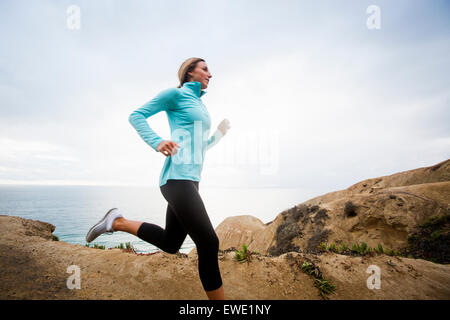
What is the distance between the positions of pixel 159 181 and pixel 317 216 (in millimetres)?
10650

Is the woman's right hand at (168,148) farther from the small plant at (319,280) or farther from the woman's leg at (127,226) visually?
the small plant at (319,280)

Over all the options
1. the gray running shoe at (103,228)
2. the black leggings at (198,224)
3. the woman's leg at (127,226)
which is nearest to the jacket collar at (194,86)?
the black leggings at (198,224)

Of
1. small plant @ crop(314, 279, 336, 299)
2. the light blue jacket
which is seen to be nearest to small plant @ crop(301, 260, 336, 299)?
small plant @ crop(314, 279, 336, 299)

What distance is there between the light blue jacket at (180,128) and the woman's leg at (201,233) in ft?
0.61

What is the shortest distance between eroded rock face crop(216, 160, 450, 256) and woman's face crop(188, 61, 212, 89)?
488cm

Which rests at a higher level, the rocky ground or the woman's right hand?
the woman's right hand

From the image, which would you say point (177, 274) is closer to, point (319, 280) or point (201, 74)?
point (319, 280)

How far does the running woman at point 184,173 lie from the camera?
1900 millimetres

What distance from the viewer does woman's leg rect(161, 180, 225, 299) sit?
1.89m

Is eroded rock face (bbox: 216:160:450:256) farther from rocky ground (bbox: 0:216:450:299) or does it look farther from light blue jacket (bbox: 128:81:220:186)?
light blue jacket (bbox: 128:81:220:186)

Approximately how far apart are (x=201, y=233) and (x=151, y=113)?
1.26 metres

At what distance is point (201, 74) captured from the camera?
2498 mm
